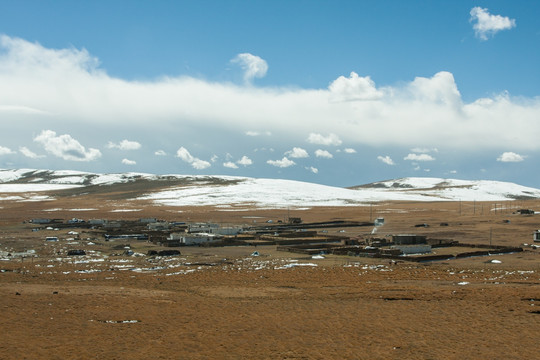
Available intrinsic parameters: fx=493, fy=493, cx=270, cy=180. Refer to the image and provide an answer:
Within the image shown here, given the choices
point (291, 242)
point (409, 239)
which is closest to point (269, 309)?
point (409, 239)

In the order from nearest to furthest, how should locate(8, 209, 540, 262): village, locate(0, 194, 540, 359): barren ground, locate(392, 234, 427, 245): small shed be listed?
locate(0, 194, 540, 359): barren ground < locate(8, 209, 540, 262): village < locate(392, 234, 427, 245): small shed

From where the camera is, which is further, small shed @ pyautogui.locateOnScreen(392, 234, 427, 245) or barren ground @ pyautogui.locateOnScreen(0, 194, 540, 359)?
small shed @ pyautogui.locateOnScreen(392, 234, 427, 245)

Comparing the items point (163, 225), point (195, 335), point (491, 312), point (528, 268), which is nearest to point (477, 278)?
point (528, 268)

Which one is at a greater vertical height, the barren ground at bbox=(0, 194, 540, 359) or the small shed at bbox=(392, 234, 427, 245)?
the small shed at bbox=(392, 234, 427, 245)

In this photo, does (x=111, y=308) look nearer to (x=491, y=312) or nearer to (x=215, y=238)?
(x=491, y=312)

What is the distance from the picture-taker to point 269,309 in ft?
70.8

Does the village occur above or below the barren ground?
above

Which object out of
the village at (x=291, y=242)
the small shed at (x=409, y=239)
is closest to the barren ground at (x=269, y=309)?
the village at (x=291, y=242)

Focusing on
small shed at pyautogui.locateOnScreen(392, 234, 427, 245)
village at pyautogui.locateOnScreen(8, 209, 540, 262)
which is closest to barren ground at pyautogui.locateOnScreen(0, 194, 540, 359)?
village at pyautogui.locateOnScreen(8, 209, 540, 262)

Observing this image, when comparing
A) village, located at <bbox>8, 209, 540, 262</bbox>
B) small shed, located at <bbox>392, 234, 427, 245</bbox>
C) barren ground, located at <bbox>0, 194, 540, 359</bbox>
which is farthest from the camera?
small shed, located at <bbox>392, 234, 427, 245</bbox>

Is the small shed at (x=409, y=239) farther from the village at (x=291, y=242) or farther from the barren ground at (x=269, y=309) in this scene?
the barren ground at (x=269, y=309)

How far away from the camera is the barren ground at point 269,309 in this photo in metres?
15.8

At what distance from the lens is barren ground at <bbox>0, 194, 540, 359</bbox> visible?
51.7ft

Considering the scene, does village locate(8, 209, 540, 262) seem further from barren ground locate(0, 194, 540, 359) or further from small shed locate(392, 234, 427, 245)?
barren ground locate(0, 194, 540, 359)
